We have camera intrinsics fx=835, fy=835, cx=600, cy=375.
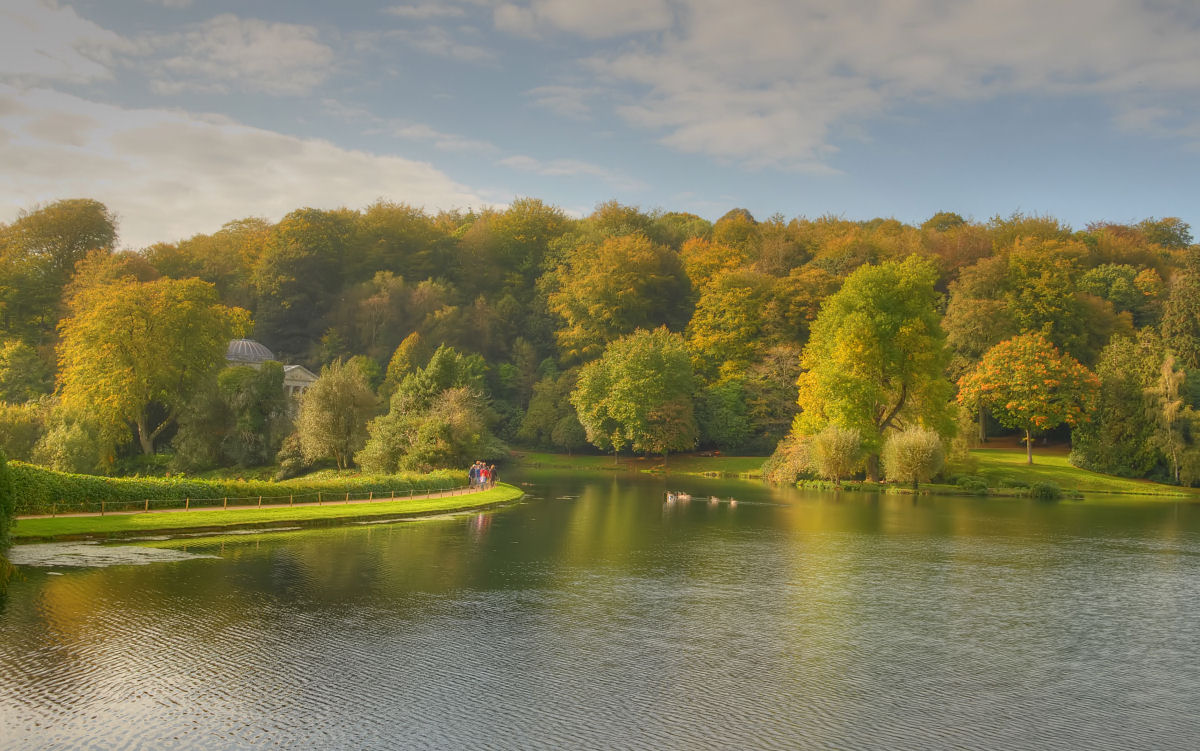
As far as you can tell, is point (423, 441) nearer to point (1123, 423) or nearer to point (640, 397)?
point (640, 397)

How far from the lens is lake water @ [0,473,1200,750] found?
10898 mm

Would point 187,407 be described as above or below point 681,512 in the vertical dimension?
above

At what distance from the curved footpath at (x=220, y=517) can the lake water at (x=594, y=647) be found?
2317mm

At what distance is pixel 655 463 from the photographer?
260 ft

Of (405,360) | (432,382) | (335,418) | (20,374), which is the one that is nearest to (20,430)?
(20,374)

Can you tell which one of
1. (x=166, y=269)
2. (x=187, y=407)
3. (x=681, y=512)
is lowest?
(x=681, y=512)

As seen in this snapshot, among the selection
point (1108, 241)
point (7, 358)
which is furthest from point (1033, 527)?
point (7, 358)

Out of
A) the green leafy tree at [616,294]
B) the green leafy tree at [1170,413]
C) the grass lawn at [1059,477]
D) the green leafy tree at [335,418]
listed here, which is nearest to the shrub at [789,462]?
the grass lawn at [1059,477]

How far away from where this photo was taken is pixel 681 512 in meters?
39.8

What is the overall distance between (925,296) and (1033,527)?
28874 mm

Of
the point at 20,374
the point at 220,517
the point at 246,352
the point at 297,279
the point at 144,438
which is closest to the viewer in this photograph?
the point at 220,517

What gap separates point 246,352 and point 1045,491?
71.6 metres

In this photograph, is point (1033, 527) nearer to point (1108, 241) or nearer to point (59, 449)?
point (59, 449)

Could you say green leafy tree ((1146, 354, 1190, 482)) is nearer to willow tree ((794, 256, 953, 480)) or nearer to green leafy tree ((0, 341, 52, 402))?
willow tree ((794, 256, 953, 480))
